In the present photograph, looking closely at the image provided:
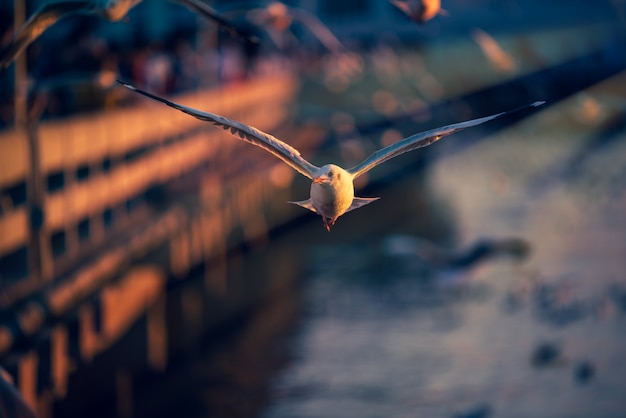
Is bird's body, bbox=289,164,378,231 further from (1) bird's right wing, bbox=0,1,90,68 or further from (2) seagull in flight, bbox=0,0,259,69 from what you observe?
(1) bird's right wing, bbox=0,1,90,68

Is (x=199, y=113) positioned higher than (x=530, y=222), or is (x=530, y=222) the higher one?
(x=530, y=222)

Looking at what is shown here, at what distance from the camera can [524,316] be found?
31.1m

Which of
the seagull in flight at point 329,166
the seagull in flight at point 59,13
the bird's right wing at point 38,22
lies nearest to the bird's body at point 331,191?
the seagull in flight at point 329,166

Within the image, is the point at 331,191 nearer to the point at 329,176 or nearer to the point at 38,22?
the point at 329,176

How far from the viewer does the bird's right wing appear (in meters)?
9.69

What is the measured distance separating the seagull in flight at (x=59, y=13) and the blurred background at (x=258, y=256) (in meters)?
0.56

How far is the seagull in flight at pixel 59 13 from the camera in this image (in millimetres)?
9664

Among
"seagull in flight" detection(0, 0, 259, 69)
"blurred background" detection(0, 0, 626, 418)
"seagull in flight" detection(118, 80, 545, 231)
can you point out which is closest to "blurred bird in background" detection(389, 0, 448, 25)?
"blurred background" detection(0, 0, 626, 418)

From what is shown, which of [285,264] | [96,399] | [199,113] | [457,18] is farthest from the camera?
[457,18]

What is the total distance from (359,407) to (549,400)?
312 centimetres

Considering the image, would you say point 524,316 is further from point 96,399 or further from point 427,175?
point 427,175

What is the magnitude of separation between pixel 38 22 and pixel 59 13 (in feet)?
0.62

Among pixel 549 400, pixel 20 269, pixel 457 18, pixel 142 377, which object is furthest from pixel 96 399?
pixel 457 18

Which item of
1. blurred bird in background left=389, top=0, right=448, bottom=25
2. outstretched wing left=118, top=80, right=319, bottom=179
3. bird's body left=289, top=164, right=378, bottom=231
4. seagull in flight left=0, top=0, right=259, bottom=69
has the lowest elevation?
bird's body left=289, top=164, right=378, bottom=231
